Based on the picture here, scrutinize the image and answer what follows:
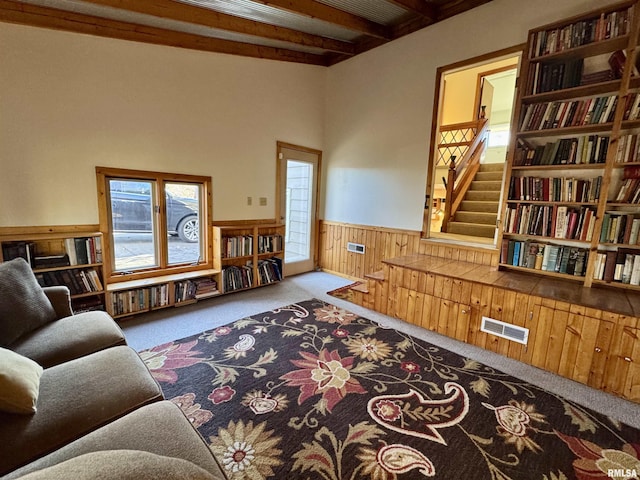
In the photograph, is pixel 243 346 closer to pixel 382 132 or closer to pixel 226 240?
pixel 226 240

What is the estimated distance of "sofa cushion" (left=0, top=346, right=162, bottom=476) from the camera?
106 centimetres

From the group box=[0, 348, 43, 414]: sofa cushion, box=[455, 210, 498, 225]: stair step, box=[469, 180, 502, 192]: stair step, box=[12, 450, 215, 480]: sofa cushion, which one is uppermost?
box=[469, 180, 502, 192]: stair step

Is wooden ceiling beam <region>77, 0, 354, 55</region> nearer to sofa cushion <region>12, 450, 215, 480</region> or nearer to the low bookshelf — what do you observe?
the low bookshelf

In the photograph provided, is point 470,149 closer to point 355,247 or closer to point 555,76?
point 555,76

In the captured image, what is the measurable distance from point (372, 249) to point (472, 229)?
4.65 ft

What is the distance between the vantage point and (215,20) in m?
2.94

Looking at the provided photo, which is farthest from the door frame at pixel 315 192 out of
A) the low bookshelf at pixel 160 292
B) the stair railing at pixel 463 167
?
the stair railing at pixel 463 167

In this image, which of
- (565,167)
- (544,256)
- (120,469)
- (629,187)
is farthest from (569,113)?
(120,469)

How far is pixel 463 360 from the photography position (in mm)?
2449

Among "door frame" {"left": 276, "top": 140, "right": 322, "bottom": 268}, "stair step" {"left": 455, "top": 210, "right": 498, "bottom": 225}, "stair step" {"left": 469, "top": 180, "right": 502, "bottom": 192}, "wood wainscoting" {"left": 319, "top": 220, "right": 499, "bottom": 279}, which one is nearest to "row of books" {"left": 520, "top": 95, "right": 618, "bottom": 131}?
"wood wainscoting" {"left": 319, "top": 220, "right": 499, "bottom": 279}

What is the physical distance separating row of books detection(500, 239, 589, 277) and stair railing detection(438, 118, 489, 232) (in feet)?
4.98

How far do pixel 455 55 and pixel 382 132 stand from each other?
1.19 m

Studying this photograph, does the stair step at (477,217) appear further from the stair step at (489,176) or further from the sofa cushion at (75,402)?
the sofa cushion at (75,402)

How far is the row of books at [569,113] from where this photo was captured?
2.41m
